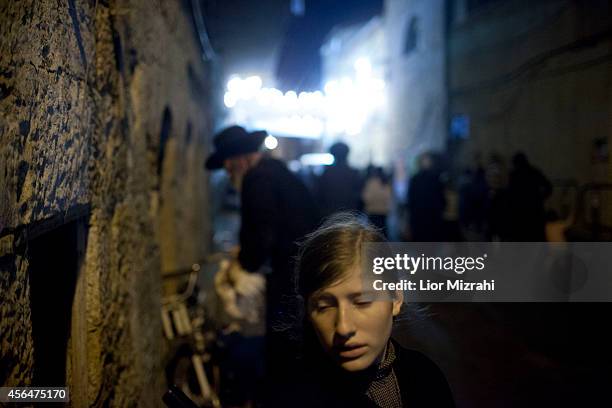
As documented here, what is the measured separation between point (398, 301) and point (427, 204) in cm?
687

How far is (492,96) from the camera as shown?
10188 mm

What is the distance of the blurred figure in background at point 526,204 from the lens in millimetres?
4992

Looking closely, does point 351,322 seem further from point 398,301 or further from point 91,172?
point 91,172

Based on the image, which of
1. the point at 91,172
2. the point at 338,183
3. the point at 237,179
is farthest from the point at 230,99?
the point at 91,172

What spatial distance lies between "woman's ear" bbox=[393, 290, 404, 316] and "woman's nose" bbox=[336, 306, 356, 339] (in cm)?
16

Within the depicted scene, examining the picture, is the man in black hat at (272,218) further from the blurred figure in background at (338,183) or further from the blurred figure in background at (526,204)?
the blurred figure in background at (338,183)

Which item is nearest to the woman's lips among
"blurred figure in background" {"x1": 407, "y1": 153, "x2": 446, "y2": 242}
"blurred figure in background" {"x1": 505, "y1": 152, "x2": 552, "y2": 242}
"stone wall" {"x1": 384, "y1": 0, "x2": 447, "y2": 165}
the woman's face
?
the woman's face

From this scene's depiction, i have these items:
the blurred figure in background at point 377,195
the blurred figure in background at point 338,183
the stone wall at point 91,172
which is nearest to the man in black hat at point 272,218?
the stone wall at point 91,172

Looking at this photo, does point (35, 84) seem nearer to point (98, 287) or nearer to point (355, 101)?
point (98, 287)

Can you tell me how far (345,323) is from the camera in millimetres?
1200

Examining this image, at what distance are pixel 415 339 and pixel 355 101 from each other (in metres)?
19.2

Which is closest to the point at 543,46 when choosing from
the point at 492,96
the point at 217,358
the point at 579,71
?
the point at 579,71

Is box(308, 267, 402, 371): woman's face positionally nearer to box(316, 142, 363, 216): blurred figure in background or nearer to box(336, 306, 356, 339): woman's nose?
box(336, 306, 356, 339): woman's nose

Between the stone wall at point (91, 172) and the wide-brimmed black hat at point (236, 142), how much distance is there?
0.49 meters
